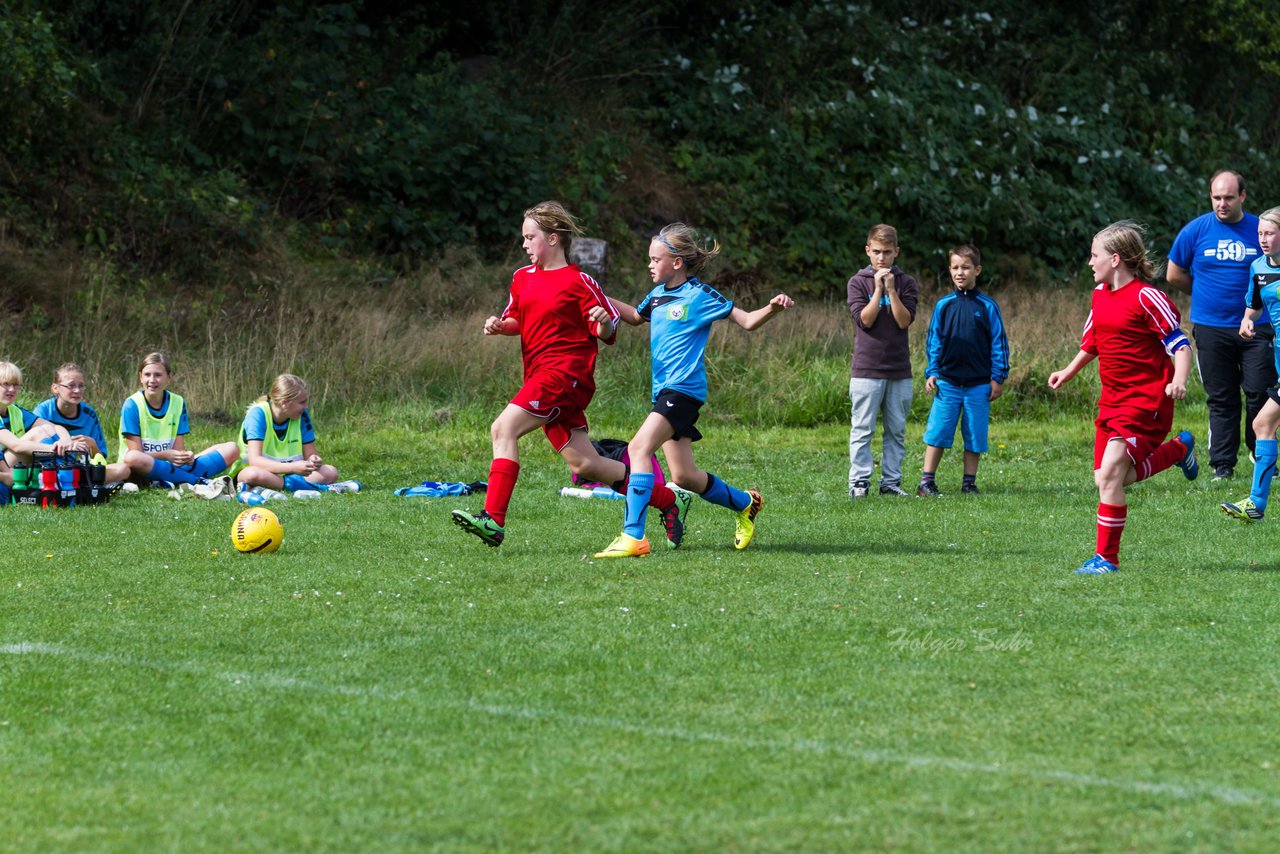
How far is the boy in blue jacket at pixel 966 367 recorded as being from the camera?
12.0 m

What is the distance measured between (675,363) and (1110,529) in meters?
2.48

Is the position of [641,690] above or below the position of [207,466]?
above

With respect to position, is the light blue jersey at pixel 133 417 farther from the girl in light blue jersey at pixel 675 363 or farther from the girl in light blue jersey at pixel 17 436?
the girl in light blue jersey at pixel 675 363

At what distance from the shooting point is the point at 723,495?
360 inches

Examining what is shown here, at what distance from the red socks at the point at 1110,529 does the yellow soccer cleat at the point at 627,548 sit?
2.42m

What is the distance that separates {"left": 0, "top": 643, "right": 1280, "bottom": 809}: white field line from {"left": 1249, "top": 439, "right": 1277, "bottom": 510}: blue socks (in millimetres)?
5867

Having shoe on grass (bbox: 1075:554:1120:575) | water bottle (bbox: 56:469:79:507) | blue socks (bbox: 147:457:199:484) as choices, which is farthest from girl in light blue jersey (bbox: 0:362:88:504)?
shoe on grass (bbox: 1075:554:1120:575)

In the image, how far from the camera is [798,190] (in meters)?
26.1

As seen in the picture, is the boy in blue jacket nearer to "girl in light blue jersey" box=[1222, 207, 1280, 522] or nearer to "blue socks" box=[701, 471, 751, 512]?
"girl in light blue jersey" box=[1222, 207, 1280, 522]

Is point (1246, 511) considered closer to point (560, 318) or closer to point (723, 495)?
point (723, 495)

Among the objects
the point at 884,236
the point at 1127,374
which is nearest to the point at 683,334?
the point at 1127,374

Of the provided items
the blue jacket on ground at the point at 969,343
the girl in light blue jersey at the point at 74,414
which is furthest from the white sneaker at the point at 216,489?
the blue jacket on ground at the point at 969,343

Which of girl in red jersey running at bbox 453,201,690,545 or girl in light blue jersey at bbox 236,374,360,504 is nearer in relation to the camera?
girl in red jersey running at bbox 453,201,690,545

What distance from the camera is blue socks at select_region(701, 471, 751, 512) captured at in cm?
915
